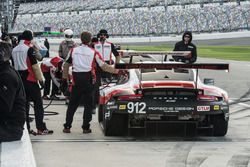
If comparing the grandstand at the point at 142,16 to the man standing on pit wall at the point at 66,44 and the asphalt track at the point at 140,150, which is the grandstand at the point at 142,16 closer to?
the man standing on pit wall at the point at 66,44

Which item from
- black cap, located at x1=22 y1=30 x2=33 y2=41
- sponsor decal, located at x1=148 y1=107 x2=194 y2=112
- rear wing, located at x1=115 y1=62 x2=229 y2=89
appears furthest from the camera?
black cap, located at x1=22 y1=30 x2=33 y2=41

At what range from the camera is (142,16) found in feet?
269

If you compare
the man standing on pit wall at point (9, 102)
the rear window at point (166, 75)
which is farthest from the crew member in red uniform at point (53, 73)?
the man standing on pit wall at point (9, 102)

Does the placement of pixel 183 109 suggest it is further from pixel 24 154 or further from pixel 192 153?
pixel 24 154

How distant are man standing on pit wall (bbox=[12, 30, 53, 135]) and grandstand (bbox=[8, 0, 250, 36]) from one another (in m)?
59.6

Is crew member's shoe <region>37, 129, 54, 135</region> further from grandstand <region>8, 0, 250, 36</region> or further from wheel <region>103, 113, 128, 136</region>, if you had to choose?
grandstand <region>8, 0, 250, 36</region>

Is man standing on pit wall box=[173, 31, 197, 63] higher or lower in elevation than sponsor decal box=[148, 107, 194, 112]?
higher

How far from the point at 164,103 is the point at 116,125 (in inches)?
33.2

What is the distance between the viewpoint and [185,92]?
860 centimetres

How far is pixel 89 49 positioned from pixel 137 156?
2566 millimetres

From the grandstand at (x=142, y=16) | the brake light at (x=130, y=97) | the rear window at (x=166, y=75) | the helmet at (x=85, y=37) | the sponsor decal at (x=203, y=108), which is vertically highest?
the helmet at (x=85, y=37)

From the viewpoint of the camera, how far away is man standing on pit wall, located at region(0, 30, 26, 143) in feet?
19.8

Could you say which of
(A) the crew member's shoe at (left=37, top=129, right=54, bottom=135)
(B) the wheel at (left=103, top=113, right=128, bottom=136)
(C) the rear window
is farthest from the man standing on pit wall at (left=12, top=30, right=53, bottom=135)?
(C) the rear window

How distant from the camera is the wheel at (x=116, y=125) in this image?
874 centimetres
